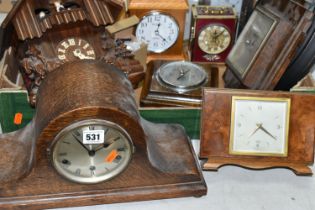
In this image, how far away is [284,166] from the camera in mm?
1784

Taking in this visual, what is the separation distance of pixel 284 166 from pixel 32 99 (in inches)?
40.1

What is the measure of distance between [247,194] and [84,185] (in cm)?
61

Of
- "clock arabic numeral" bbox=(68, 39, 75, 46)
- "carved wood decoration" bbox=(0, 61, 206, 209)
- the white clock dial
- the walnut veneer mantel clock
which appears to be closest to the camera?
"carved wood decoration" bbox=(0, 61, 206, 209)

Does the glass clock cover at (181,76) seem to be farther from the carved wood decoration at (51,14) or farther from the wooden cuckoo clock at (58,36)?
the carved wood decoration at (51,14)

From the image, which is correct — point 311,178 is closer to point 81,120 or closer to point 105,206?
point 105,206

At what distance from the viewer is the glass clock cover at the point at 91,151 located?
1494 millimetres

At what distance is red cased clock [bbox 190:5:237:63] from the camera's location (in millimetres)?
2287

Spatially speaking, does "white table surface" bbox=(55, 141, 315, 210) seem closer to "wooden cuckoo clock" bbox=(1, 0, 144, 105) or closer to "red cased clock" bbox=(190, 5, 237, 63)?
"wooden cuckoo clock" bbox=(1, 0, 144, 105)

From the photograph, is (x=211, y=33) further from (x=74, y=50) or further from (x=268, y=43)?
(x=74, y=50)

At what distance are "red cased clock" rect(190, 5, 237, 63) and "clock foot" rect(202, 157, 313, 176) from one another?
77cm

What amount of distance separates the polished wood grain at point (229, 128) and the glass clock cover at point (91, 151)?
0.35 m

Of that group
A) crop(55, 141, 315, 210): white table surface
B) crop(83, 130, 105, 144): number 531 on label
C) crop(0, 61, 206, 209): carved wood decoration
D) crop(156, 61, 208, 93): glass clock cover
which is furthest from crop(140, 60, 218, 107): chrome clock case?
crop(83, 130, 105, 144): number 531 on label

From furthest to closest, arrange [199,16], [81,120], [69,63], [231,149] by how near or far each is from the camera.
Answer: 1. [199,16]
2. [231,149]
3. [69,63]
4. [81,120]

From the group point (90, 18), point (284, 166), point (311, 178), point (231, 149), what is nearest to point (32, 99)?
point (90, 18)
